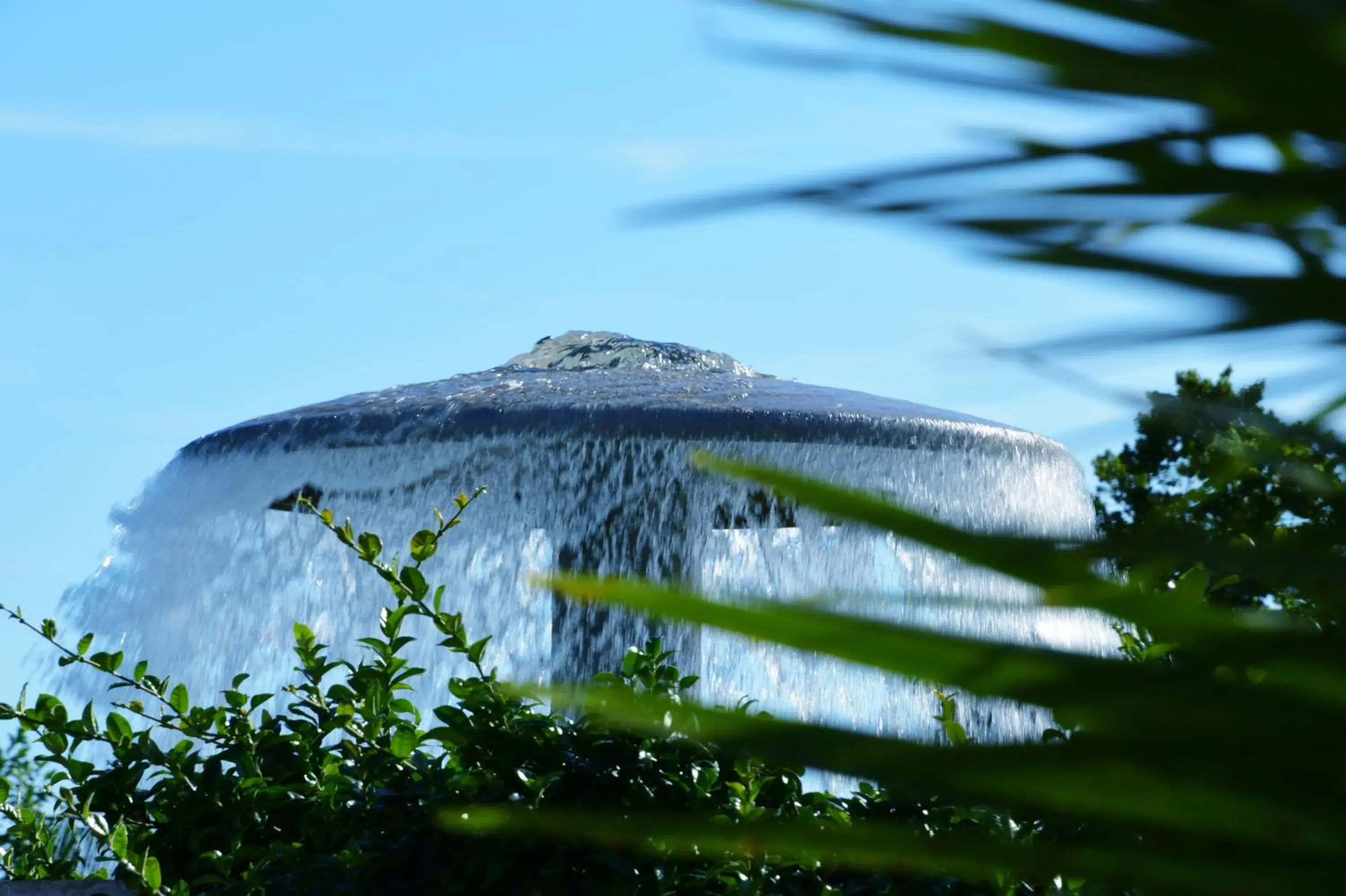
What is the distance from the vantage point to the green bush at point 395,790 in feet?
10.4

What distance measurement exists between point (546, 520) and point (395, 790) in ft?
9.13

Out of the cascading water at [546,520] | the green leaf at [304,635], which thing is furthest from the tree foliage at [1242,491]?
the cascading water at [546,520]

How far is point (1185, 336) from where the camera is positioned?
523 millimetres

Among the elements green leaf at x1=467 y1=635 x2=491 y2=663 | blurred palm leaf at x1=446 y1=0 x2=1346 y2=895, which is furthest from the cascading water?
blurred palm leaf at x1=446 y1=0 x2=1346 y2=895

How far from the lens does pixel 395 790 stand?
341 cm

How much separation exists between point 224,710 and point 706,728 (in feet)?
11.4

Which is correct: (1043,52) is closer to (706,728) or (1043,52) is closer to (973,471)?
(706,728)

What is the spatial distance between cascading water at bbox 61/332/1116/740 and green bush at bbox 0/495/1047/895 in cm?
220

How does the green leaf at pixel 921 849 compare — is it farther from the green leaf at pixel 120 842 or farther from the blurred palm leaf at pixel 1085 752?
the green leaf at pixel 120 842

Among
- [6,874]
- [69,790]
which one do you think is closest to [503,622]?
[6,874]

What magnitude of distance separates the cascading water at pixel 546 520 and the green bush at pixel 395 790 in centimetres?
220

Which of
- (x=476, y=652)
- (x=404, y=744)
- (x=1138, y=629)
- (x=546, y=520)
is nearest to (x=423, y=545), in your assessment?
(x=476, y=652)

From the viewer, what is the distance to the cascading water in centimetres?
594

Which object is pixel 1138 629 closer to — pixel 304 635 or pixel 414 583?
pixel 414 583
